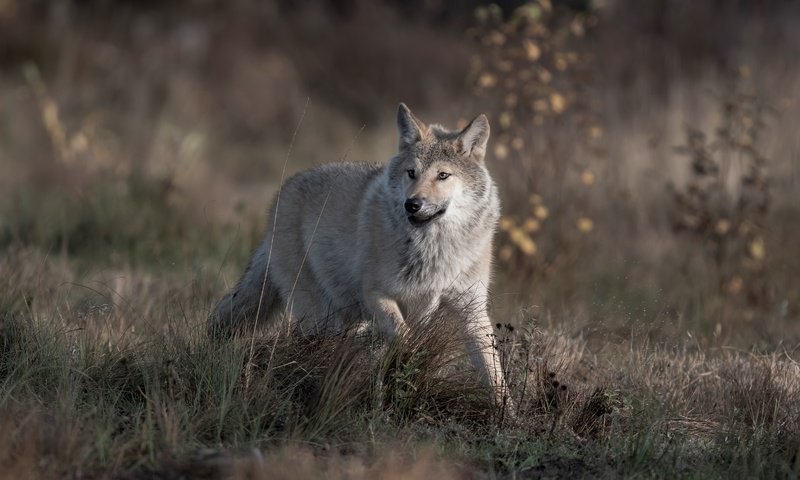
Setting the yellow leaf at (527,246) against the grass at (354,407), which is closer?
the grass at (354,407)

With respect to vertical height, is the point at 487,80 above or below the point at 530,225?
above

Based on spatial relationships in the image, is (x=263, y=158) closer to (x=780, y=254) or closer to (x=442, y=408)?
(x=780, y=254)

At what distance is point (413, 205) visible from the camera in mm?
5625

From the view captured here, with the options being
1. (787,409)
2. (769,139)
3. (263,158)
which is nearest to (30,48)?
(263,158)

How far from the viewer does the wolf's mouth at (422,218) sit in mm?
5711

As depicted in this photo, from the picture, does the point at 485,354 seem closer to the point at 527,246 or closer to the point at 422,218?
the point at 422,218

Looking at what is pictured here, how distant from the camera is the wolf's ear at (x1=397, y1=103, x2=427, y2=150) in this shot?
6203 millimetres

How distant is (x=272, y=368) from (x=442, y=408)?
0.93 metres

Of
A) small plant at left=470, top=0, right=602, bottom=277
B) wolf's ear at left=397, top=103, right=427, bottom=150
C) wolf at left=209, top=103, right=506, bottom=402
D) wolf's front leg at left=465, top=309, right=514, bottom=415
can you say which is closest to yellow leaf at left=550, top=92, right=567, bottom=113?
small plant at left=470, top=0, right=602, bottom=277

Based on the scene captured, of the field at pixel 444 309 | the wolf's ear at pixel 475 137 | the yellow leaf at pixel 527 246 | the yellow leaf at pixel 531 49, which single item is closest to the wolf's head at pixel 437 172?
the wolf's ear at pixel 475 137

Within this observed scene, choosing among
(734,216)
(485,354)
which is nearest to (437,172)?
(485,354)

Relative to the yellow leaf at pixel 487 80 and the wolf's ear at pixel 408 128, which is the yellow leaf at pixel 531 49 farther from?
the wolf's ear at pixel 408 128

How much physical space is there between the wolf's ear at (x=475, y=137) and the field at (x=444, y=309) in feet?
2.47

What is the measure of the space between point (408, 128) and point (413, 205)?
773 millimetres
